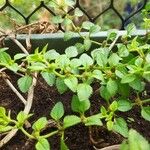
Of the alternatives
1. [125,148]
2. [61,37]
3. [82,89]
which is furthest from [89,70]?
[61,37]

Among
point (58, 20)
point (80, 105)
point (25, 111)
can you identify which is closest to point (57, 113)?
point (80, 105)

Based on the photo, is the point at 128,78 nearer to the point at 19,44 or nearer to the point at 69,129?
the point at 69,129

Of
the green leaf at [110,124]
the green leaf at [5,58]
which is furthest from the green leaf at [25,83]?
the green leaf at [110,124]

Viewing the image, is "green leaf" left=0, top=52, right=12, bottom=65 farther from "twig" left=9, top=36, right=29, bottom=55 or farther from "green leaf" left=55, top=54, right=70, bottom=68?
"twig" left=9, top=36, right=29, bottom=55

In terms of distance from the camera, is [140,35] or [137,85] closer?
[137,85]

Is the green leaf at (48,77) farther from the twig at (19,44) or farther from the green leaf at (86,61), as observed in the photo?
the twig at (19,44)

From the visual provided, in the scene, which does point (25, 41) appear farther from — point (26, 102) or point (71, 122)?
point (71, 122)

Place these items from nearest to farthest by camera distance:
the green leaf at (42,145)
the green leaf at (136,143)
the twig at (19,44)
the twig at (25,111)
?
the green leaf at (136,143), the green leaf at (42,145), the twig at (25,111), the twig at (19,44)
